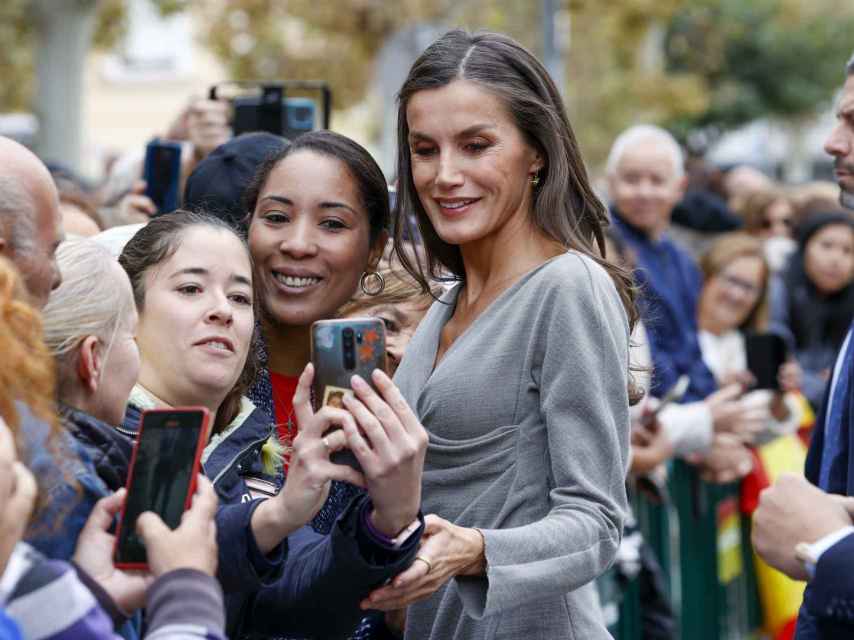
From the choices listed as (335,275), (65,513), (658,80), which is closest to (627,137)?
(335,275)

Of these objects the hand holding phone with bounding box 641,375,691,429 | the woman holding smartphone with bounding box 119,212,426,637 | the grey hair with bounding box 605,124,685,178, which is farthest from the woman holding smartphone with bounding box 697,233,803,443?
the woman holding smartphone with bounding box 119,212,426,637

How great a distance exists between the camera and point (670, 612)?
6.46 metres

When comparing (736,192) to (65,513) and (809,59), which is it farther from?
(809,59)

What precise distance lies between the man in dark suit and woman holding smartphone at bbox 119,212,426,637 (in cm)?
90

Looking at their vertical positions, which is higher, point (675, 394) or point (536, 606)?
point (536, 606)

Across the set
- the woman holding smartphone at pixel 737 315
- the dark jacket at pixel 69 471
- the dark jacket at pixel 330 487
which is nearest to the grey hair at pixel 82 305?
the dark jacket at pixel 69 471

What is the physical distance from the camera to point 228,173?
448cm

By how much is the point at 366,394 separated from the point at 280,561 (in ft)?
1.24

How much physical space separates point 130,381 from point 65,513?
15.6 inches

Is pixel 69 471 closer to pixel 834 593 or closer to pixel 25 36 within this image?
pixel 834 593

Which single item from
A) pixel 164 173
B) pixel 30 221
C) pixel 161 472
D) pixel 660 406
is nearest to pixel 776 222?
pixel 660 406

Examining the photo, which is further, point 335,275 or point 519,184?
point 335,275

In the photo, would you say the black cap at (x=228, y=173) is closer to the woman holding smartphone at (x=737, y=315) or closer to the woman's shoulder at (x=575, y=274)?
the woman's shoulder at (x=575, y=274)

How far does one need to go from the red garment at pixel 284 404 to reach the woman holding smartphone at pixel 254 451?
176 millimetres
